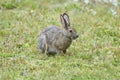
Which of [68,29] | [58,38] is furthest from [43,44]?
[68,29]

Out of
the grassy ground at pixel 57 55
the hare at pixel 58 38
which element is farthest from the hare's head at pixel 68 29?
the grassy ground at pixel 57 55

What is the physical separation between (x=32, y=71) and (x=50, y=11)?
577 cm

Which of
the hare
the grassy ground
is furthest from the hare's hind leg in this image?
the grassy ground

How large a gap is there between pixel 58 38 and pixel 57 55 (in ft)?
1.52

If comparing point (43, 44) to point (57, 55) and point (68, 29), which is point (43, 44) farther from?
point (68, 29)

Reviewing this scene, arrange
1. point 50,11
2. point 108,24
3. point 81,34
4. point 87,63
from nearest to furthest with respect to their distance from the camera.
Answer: point 87,63 < point 81,34 < point 108,24 < point 50,11

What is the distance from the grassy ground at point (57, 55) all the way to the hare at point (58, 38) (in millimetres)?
220

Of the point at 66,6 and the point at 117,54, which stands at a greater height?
the point at 66,6

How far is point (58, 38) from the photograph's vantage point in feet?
37.0

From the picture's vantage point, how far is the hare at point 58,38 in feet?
36.4

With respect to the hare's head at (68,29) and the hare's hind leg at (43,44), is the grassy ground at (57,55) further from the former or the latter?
the hare's head at (68,29)

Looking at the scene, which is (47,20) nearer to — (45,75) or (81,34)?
(81,34)

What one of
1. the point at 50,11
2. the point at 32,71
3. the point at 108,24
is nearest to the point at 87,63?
the point at 32,71

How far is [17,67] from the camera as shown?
10.1 m
